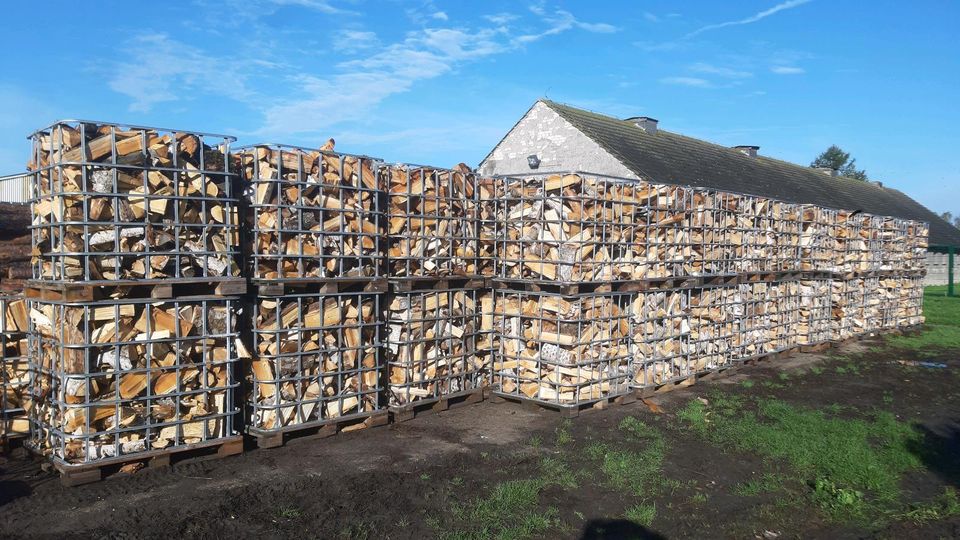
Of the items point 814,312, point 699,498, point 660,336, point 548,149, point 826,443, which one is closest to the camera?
point 699,498

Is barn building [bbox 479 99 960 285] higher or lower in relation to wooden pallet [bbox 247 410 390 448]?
higher

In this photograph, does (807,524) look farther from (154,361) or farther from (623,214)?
(154,361)

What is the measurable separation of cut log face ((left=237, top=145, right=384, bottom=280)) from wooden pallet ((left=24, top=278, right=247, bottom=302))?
1.64 ft

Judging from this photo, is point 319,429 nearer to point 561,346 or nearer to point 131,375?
point 131,375

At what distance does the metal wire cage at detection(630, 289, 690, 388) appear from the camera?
9.63 meters

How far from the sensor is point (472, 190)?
9.20 meters

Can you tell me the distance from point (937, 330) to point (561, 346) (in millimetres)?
14469

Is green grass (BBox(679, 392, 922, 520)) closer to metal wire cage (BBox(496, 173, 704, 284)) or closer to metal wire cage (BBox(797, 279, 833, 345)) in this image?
metal wire cage (BBox(496, 173, 704, 284))

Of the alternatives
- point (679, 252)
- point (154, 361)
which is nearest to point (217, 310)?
point (154, 361)

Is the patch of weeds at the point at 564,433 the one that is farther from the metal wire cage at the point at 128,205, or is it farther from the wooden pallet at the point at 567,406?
the metal wire cage at the point at 128,205

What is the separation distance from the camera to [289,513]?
17.6ft

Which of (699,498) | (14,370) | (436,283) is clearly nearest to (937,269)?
(436,283)

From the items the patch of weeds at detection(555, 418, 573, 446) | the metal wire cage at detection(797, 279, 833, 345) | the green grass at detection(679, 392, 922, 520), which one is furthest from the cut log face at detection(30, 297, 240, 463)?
the metal wire cage at detection(797, 279, 833, 345)

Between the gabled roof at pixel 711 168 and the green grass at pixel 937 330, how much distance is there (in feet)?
19.3
